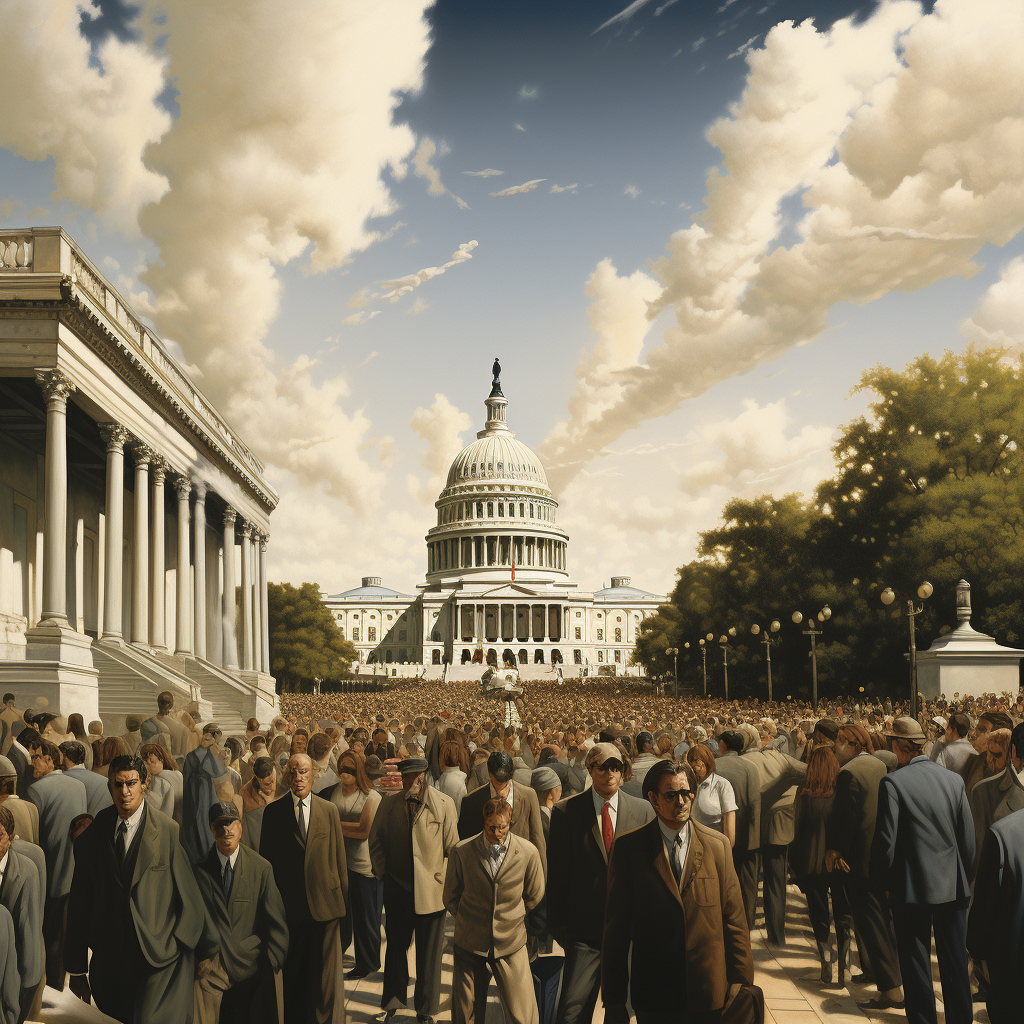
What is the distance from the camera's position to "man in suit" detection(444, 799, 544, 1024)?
7.32 metres

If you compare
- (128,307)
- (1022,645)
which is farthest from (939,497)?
(128,307)

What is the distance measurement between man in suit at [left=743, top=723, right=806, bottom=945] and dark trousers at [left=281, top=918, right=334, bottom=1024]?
16.8ft

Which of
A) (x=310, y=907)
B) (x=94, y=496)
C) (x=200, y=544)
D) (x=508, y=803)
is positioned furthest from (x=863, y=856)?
(x=94, y=496)

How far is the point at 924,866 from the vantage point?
815 cm

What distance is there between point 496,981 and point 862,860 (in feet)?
13.0

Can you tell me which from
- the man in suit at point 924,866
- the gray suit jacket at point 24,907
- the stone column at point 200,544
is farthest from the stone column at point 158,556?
the man in suit at point 924,866

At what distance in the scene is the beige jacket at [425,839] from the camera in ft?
28.9

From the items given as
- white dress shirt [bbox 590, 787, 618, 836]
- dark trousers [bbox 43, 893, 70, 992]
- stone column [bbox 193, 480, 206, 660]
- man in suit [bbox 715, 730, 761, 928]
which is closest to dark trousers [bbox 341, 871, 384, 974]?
dark trousers [bbox 43, 893, 70, 992]

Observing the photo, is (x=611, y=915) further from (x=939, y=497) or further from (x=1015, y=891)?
(x=939, y=497)

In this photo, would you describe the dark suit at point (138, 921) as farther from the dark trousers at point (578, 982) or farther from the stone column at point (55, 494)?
the stone column at point (55, 494)

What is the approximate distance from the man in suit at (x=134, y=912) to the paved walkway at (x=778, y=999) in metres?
1.69

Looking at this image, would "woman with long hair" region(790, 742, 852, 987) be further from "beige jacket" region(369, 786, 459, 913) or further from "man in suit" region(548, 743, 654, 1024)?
"beige jacket" region(369, 786, 459, 913)

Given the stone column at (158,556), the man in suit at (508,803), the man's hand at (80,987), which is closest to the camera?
the man in suit at (508,803)

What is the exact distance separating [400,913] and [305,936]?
1.47m
